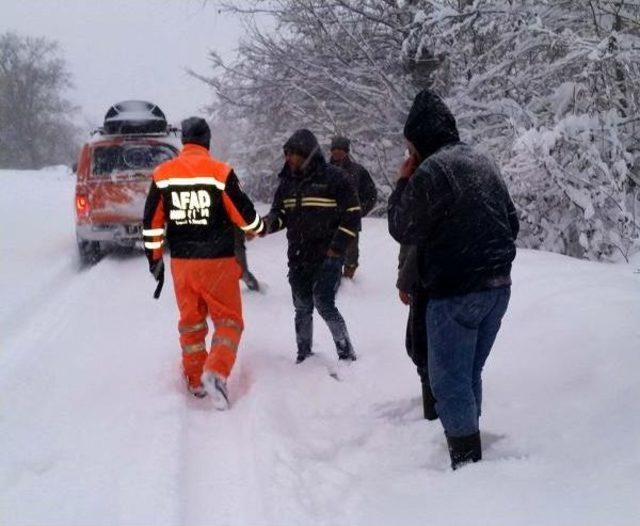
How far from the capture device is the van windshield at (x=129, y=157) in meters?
9.77

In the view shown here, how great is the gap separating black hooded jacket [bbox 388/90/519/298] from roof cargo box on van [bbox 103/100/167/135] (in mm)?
8182

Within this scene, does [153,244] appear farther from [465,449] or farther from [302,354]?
[465,449]

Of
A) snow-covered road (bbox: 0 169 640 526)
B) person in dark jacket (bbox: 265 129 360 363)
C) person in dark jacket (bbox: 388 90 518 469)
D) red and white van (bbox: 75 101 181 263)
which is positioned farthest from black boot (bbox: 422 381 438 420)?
red and white van (bbox: 75 101 181 263)

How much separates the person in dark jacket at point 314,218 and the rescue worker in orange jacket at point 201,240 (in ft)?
1.78

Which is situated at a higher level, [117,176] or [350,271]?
[117,176]

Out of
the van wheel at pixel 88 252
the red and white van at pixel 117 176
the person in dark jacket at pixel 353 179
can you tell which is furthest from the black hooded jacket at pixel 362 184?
the van wheel at pixel 88 252

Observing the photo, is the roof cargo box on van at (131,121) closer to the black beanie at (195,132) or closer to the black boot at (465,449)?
the black beanie at (195,132)

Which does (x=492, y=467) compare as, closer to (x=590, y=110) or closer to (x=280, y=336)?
(x=280, y=336)

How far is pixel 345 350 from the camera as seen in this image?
5.38 m

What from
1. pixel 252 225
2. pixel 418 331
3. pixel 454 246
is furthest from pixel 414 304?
pixel 252 225

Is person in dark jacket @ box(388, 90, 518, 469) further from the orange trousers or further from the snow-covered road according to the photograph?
the orange trousers

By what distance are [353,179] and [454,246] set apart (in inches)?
185

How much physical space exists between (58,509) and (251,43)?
33.8 ft

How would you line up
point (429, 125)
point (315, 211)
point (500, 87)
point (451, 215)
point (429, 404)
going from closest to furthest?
point (451, 215)
point (429, 125)
point (429, 404)
point (315, 211)
point (500, 87)
